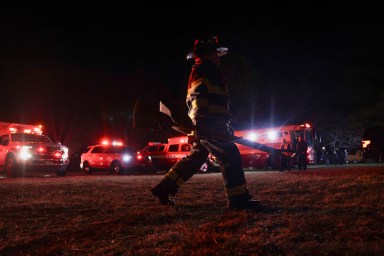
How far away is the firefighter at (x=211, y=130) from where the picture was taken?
4781mm

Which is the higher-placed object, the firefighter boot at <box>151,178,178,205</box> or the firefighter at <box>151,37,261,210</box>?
the firefighter at <box>151,37,261,210</box>

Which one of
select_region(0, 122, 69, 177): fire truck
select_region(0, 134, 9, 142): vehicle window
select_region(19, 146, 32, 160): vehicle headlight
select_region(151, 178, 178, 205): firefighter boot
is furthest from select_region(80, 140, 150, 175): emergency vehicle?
Answer: select_region(151, 178, 178, 205): firefighter boot

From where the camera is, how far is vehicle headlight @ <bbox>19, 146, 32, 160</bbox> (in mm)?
16156

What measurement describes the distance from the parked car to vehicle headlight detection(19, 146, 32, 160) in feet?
17.0

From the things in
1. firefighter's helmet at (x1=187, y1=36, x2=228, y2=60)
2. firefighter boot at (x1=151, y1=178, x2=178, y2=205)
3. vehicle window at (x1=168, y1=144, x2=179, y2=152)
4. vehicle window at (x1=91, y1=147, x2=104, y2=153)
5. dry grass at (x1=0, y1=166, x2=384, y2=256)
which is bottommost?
dry grass at (x1=0, y1=166, x2=384, y2=256)

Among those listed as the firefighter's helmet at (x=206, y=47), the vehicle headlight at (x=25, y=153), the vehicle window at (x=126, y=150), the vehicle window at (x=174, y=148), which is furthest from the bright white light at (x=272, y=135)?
the firefighter's helmet at (x=206, y=47)

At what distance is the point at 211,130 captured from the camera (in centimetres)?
493

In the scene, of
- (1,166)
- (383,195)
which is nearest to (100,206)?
(383,195)

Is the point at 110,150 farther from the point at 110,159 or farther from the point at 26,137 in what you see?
the point at 26,137

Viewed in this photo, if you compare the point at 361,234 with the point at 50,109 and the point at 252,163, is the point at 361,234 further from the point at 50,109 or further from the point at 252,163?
the point at 50,109

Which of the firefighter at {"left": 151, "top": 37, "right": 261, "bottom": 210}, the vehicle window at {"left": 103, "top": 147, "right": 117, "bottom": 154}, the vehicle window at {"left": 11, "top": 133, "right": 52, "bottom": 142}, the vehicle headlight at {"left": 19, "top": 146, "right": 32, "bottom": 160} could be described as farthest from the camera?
the vehicle window at {"left": 103, "top": 147, "right": 117, "bottom": 154}

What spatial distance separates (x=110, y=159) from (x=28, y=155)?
17.4 ft

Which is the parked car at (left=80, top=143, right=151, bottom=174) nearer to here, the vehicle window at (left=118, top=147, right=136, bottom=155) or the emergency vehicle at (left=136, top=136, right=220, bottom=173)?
the vehicle window at (left=118, top=147, right=136, bottom=155)

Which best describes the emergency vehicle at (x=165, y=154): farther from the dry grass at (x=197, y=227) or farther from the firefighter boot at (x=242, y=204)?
the firefighter boot at (x=242, y=204)
